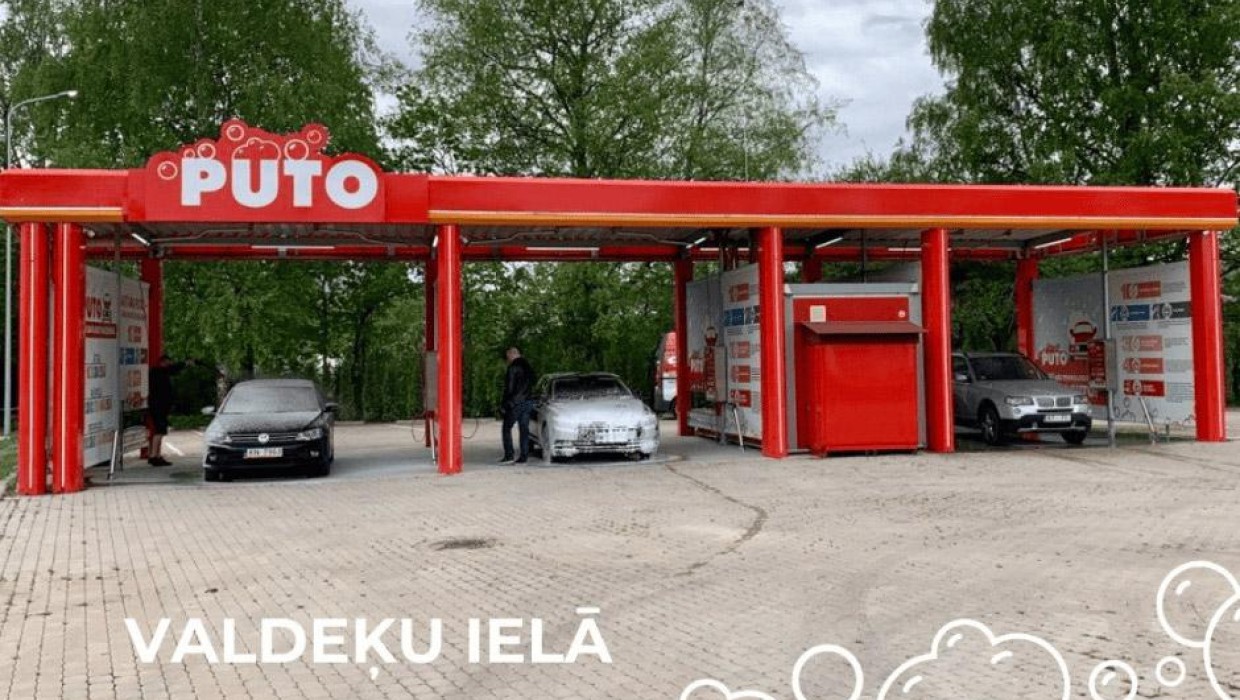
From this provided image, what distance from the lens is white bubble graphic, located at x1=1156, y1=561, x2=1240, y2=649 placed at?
6328mm

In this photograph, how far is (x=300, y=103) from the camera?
99.5 feet

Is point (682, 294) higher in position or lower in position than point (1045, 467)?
higher

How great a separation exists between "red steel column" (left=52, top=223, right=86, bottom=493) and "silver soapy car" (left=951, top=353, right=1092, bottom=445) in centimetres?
1457

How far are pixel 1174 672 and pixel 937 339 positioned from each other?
12256 mm

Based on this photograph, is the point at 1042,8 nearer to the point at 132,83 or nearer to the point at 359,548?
the point at 132,83

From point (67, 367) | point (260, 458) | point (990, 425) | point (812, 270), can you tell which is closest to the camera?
point (67, 367)

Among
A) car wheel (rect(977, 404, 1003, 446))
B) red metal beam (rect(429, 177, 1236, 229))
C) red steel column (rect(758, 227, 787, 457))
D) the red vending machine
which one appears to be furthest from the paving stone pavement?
red metal beam (rect(429, 177, 1236, 229))

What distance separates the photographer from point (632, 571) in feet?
27.5

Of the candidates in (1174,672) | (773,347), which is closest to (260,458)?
(773,347)

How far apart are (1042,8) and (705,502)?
28980mm

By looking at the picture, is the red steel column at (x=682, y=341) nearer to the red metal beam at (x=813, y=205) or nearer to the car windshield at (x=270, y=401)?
the red metal beam at (x=813, y=205)

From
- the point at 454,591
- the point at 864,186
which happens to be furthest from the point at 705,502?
the point at 864,186

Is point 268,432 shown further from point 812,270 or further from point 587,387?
point 812,270

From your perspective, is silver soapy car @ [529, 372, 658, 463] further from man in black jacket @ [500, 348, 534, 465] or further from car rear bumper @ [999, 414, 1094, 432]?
car rear bumper @ [999, 414, 1094, 432]
